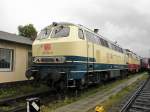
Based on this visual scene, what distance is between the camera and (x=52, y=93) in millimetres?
17297

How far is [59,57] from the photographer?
1472cm

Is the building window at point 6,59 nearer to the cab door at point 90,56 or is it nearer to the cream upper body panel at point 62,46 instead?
the cream upper body panel at point 62,46

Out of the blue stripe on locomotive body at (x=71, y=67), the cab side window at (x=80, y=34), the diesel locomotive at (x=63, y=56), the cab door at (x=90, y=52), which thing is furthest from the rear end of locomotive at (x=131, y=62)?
the blue stripe on locomotive body at (x=71, y=67)

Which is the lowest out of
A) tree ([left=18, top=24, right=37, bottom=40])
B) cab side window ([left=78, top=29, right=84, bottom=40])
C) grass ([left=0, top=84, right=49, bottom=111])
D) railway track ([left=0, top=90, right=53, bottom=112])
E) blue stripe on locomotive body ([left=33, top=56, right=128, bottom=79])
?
railway track ([left=0, top=90, right=53, bottom=112])

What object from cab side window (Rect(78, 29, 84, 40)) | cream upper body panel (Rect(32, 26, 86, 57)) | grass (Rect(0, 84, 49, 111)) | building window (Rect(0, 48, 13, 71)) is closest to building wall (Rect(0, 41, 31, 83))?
building window (Rect(0, 48, 13, 71))

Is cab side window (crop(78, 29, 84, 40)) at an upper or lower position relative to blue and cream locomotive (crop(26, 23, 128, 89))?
upper

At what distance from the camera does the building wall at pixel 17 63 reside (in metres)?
17.6

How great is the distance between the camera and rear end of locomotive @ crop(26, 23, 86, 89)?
47.6 ft

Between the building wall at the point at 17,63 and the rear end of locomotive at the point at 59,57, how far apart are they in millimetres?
2726

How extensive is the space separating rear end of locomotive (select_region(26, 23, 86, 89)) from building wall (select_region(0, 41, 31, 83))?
2726mm

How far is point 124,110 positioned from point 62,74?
4.28m

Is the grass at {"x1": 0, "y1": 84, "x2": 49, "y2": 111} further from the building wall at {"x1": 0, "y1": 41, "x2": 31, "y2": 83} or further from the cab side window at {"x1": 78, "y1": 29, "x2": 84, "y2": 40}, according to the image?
the cab side window at {"x1": 78, "y1": 29, "x2": 84, "y2": 40}

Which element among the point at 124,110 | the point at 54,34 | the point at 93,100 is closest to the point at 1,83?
the point at 54,34

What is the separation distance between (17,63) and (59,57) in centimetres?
505
